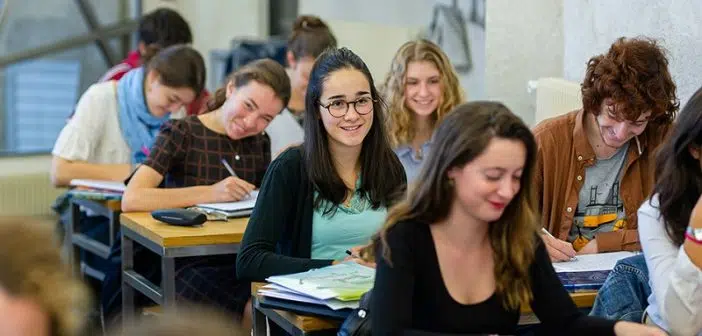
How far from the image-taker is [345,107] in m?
3.37

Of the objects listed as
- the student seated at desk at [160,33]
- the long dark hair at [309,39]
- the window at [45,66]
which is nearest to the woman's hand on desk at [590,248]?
the long dark hair at [309,39]

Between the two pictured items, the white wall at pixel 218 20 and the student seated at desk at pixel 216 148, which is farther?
the white wall at pixel 218 20

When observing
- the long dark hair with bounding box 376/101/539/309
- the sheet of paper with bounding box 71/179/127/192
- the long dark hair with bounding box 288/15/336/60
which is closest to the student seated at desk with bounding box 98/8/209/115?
the long dark hair with bounding box 288/15/336/60

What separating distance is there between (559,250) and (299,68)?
2390mm

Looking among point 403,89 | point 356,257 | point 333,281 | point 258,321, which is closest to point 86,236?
point 403,89

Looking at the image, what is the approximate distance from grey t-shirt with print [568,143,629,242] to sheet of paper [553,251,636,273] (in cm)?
20

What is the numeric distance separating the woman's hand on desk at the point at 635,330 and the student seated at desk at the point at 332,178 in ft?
3.27

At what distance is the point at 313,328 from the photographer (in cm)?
282

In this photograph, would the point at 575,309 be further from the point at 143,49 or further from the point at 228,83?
the point at 143,49

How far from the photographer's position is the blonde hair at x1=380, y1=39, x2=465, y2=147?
4730mm

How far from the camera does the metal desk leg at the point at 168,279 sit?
3.89m

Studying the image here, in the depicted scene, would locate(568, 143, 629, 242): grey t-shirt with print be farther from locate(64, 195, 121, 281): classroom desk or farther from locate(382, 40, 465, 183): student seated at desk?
locate(64, 195, 121, 281): classroom desk

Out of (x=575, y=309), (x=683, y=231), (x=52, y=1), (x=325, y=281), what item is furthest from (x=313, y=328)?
(x=52, y=1)

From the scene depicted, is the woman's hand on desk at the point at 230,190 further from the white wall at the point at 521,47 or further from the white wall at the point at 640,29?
the white wall at the point at 521,47
